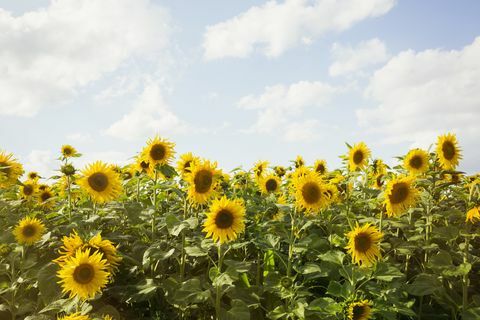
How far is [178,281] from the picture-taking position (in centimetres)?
480

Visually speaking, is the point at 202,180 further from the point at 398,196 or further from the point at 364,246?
the point at 398,196

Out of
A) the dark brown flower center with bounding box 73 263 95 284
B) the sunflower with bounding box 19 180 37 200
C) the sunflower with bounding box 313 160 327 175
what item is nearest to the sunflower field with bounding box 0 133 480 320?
the dark brown flower center with bounding box 73 263 95 284

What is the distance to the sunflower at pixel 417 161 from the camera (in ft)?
20.7

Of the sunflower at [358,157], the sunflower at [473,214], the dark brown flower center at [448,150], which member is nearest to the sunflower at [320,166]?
the sunflower at [358,157]

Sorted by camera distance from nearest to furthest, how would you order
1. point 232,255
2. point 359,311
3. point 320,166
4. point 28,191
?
point 359,311 → point 232,255 → point 28,191 → point 320,166

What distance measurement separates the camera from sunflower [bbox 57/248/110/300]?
11.6ft

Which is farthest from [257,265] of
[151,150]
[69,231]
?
[69,231]

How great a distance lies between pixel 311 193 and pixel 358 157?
259 centimetres

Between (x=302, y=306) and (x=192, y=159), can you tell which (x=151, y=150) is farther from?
(x=302, y=306)

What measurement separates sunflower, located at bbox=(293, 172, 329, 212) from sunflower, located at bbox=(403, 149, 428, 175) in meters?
1.92

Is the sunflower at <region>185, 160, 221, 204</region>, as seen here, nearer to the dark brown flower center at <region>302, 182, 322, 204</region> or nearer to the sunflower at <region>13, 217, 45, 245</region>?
the dark brown flower center at <region>302, 182, 322, 204</region>

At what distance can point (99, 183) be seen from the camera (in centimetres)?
535

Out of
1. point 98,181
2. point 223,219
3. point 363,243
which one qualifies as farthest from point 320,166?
point 98,181

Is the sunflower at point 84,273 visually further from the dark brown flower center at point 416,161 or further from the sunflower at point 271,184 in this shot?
the dark brown flower center at point 416,161
